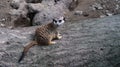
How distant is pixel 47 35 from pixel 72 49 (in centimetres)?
32

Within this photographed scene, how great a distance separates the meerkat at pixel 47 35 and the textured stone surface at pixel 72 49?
5 centimetres

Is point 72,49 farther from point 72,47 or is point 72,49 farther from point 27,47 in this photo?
point 27,47

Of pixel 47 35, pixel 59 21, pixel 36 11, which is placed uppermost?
pixel 59 21

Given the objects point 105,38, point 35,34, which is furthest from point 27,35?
point 105,38

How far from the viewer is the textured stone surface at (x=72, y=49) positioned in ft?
9.12

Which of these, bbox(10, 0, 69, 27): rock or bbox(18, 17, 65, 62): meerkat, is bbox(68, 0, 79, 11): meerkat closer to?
bbox(10, 0, 69, 27): rock

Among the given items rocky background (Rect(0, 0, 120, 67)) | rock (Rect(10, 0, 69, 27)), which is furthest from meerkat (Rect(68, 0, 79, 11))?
rocky background (Rect(0, 0, 120, 67))

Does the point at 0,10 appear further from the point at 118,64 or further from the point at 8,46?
the point at 118,64

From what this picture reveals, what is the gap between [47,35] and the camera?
303 centimetres

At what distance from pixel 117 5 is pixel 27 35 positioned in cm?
179

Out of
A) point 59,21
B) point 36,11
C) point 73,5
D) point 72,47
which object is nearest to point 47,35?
point 59,21

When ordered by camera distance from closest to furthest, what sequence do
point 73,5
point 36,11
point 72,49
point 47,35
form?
point 72,49
point 47,35
point 36,11
point 73,5

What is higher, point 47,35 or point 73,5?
point 47,35

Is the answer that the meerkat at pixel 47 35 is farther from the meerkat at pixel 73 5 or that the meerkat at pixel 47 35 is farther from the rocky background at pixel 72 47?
the meerkat at pixel 73 5
